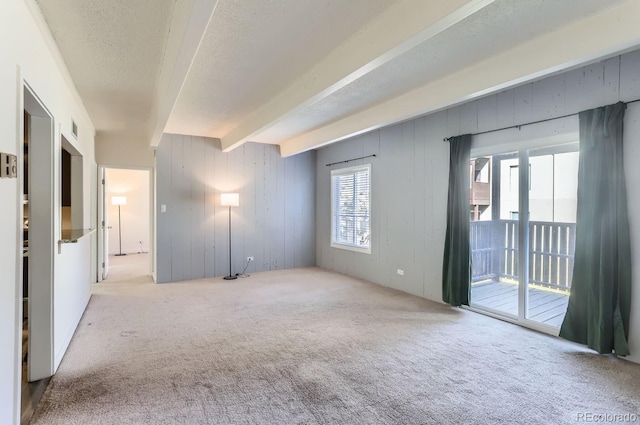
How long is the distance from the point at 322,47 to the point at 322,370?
2564 millimetres

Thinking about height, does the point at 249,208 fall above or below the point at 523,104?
below

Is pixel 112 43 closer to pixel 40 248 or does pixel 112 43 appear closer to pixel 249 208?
pixel 40 248

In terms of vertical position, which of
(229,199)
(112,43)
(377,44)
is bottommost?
(229,199)

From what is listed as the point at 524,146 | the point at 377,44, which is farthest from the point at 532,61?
the point at 377,44

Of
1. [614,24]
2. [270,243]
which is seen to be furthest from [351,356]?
[270,243]

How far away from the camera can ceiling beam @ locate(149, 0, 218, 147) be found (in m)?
1.76

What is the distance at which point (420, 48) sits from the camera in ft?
8.77

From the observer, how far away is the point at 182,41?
2.05m

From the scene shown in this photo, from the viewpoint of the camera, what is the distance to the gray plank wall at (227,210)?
5.69 metres

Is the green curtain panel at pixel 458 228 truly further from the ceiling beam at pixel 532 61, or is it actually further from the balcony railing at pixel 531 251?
the ceiling beam at pixel 532 61

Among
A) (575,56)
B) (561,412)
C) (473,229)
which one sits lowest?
(561,412)

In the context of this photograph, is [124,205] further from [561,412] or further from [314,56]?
[561,412]

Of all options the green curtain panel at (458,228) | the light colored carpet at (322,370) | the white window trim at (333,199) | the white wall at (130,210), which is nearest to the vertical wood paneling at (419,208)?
the green curtain panel at (458,228)

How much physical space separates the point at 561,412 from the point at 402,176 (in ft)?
11.4
